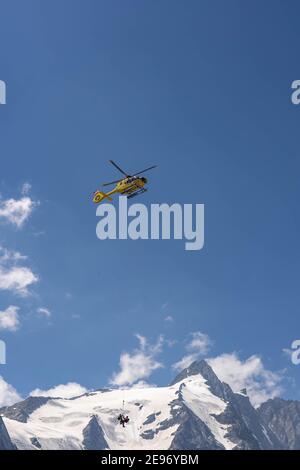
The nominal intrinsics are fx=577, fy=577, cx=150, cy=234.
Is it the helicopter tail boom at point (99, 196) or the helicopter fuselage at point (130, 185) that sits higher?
the helicopter tail boom at point (99, 196)

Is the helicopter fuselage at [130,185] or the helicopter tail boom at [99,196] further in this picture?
the helicopter tail boom at [99,196]

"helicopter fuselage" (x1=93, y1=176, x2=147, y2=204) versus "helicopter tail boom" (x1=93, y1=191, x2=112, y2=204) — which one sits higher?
"helicopter tail boom" (x1=93, y1=191, x2=112, y2=204)

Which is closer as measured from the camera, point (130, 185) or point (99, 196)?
point (130, 185)

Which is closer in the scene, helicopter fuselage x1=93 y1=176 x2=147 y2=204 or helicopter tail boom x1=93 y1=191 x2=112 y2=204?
helicopter fuselage x1=93 y1=176 x2=147 y2=204
